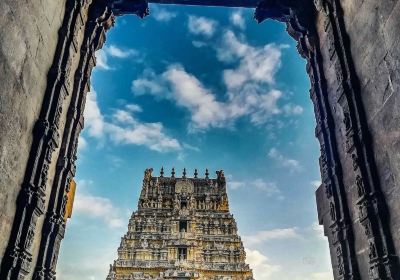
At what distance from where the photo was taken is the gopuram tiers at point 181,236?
37812mm

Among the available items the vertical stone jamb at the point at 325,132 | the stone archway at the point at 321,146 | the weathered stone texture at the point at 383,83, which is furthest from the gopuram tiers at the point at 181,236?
the weathered stone texture at the point at 383,83

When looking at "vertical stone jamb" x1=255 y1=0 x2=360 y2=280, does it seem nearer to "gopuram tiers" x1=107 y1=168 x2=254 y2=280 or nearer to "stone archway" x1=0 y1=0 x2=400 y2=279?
"stone archway" x1=0 y1=0 x2=400 y2=279

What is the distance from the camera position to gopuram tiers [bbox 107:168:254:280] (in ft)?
124

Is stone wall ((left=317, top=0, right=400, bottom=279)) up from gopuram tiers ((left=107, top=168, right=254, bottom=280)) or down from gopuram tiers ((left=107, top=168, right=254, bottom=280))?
down

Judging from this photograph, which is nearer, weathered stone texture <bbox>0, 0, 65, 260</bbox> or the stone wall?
weathered stone texture <bbox>0, 0, 65, 260</bbox>

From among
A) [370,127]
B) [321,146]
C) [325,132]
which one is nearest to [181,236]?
[321,146]

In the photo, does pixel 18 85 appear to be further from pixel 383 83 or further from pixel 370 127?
pixel 370 127

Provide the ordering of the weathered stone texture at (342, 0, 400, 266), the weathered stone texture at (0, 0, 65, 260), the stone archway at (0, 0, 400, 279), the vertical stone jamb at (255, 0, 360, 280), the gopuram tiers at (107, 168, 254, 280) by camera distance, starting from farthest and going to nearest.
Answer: the gopuram tiers at (107, 168, 254, 280)
the vertical stone jamb at (255, 0, 360, 280)
the stone archway at (0, 0, 400, 279)
the weathered stone texture at (342, 0, 400, 266)
the weathered stone texture at (0, 0, 65, 260)

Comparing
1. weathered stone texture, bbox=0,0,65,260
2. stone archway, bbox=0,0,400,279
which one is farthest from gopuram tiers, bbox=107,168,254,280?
weathered stone texture, bbox=0,0,65,260

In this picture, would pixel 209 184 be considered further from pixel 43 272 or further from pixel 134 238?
pixel 43 272

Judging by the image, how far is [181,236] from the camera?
41219mm

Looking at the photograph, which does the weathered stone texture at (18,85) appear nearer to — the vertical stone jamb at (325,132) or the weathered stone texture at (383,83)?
the weathered stone texture at (383,83)

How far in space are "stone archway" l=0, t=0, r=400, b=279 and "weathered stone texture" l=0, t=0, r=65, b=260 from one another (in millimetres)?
230

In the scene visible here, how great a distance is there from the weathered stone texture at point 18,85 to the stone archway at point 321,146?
230mm
